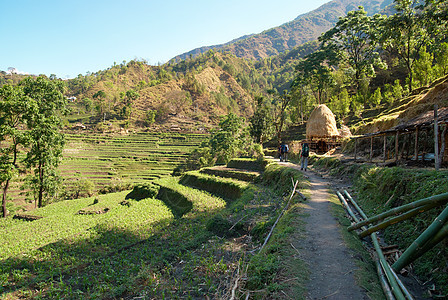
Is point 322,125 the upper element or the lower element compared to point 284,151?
upper

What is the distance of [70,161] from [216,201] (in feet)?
137

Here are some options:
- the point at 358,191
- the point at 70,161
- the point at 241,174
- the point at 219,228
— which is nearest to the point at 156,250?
the point at 219,228

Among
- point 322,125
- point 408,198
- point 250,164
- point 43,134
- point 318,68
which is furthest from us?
point 318,68

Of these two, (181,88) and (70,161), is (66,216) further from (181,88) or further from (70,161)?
(181,88)

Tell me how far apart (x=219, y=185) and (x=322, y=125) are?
38.2 ft

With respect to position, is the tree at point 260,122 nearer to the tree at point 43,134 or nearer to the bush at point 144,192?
the bush at point 144,192

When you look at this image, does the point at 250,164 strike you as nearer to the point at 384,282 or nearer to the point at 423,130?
the point at 423,130

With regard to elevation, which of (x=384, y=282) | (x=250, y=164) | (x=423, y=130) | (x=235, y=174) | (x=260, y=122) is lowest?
(x=235, y=174)

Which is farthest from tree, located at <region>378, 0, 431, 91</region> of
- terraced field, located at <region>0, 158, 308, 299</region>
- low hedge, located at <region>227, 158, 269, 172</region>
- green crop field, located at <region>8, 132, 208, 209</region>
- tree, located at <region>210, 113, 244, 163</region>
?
green crop field, located at <region>8, 132, 208, 209</region>

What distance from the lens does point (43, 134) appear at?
74.4 ft

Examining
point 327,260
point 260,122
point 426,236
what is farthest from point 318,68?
point 426,236

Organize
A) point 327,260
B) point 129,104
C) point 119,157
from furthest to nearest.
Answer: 1. point 129,104
2. point 119,157
3. point 327,260

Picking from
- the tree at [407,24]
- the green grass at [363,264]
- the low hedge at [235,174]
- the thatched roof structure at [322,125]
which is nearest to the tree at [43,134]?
the low hedge at [235,174]

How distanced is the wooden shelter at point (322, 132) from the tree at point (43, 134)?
1020 inches
